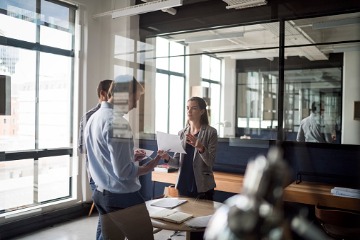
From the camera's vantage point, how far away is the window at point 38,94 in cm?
234

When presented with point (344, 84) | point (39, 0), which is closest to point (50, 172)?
point (39, 0)

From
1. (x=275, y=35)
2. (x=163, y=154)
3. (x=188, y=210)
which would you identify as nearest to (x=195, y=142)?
(x=163, y=154)

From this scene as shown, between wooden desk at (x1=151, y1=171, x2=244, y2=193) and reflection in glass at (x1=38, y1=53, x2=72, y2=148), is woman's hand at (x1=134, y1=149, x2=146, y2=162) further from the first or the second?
reflection in glass at (x1=38, y1=53, x2=72, y2=148)

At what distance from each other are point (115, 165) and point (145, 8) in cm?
142

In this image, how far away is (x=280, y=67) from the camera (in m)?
3.24

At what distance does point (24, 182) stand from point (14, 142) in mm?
367

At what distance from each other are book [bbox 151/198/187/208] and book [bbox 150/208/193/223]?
0.23 ft

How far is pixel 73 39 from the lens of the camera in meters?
2.33

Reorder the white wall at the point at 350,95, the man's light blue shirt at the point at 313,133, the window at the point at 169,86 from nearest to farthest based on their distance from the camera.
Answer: the window at the point at 169,86 < the man's light blue shirt at the point at 313,133 < the white wall at the point at 350,95

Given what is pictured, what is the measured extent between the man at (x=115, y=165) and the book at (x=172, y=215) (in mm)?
80

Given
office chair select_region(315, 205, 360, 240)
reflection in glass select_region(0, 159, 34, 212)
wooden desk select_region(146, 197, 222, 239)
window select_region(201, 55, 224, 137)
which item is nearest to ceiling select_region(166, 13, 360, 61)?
window select_region(201, 55, 224, 137)

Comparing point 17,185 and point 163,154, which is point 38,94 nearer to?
point 17,185

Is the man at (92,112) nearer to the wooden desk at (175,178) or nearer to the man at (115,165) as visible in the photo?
the man at (115,165)

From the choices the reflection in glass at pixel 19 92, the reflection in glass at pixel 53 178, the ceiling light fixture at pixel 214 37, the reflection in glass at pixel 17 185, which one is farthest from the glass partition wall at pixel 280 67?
the reflection in glass at pixel 17 185
